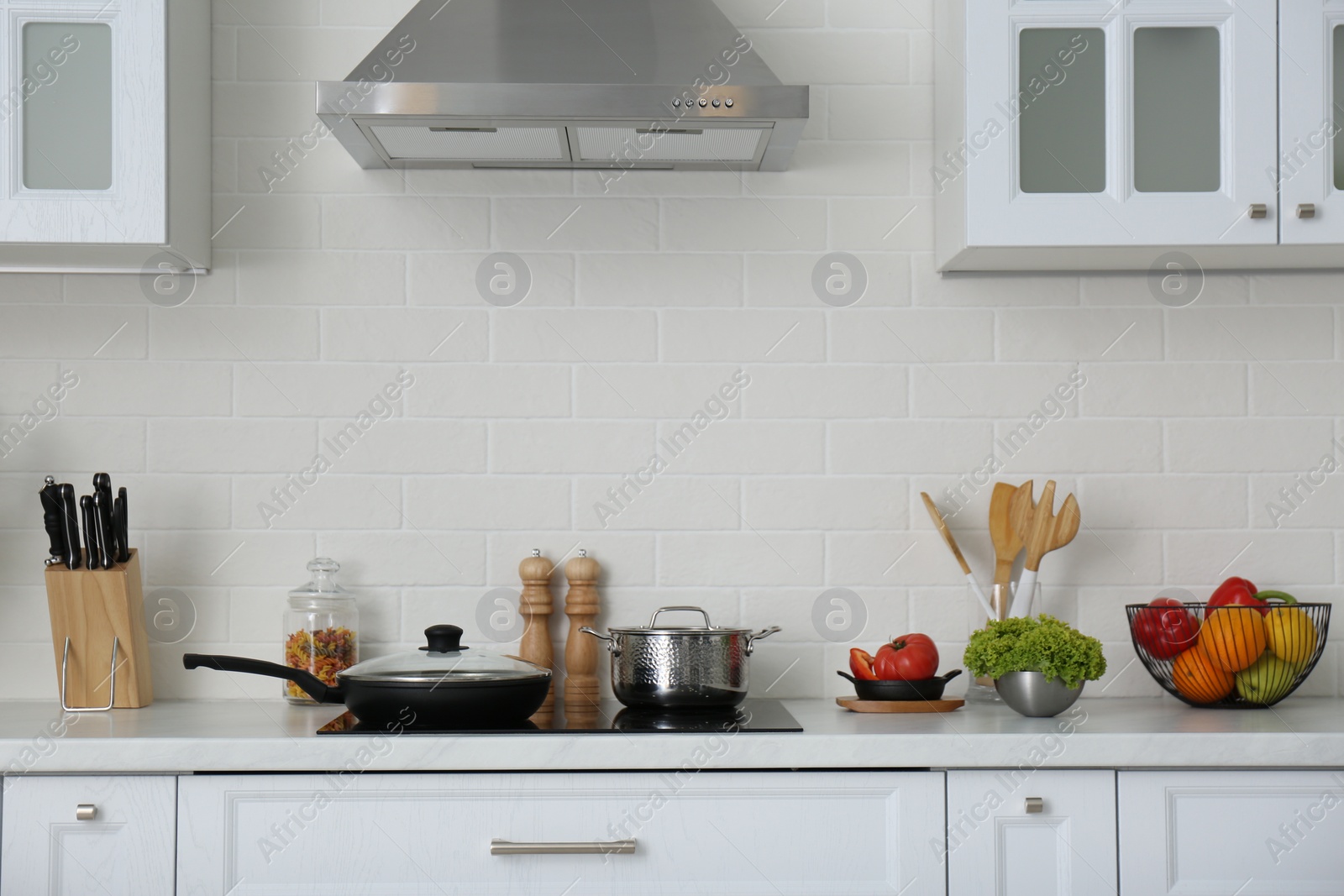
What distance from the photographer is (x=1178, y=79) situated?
1789 mm

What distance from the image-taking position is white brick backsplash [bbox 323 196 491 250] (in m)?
2.06

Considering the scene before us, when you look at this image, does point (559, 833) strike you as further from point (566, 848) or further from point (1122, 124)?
point (1122, 124)

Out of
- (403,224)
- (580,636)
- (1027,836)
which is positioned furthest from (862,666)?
(403,224)

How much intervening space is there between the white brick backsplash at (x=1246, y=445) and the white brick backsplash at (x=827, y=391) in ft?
1.72

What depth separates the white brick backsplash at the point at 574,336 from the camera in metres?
2.06

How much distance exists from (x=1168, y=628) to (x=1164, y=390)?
0.49m

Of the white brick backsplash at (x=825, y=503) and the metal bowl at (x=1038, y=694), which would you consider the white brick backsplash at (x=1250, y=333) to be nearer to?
the white brick backsplash at (x=825, y=503)

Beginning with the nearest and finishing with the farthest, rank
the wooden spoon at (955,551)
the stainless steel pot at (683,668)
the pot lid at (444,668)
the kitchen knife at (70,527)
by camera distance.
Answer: the pot lid at (444,668) < the stainless steel pot at (683,668) < the kitchen knife at (70,527) < the wooden spoon at (955,551)

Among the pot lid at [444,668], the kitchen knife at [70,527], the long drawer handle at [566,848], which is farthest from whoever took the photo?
the kitchen knife at [70,527]

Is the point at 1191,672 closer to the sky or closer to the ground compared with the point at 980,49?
closer to the ground

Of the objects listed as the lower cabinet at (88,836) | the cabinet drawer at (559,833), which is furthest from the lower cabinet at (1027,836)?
the lower cabinet at (88,836)

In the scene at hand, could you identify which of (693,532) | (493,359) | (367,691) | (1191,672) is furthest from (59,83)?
(1191,672)

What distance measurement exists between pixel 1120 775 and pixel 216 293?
5.59 ft

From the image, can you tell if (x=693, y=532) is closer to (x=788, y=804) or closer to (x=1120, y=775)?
(x=788, y=804)
